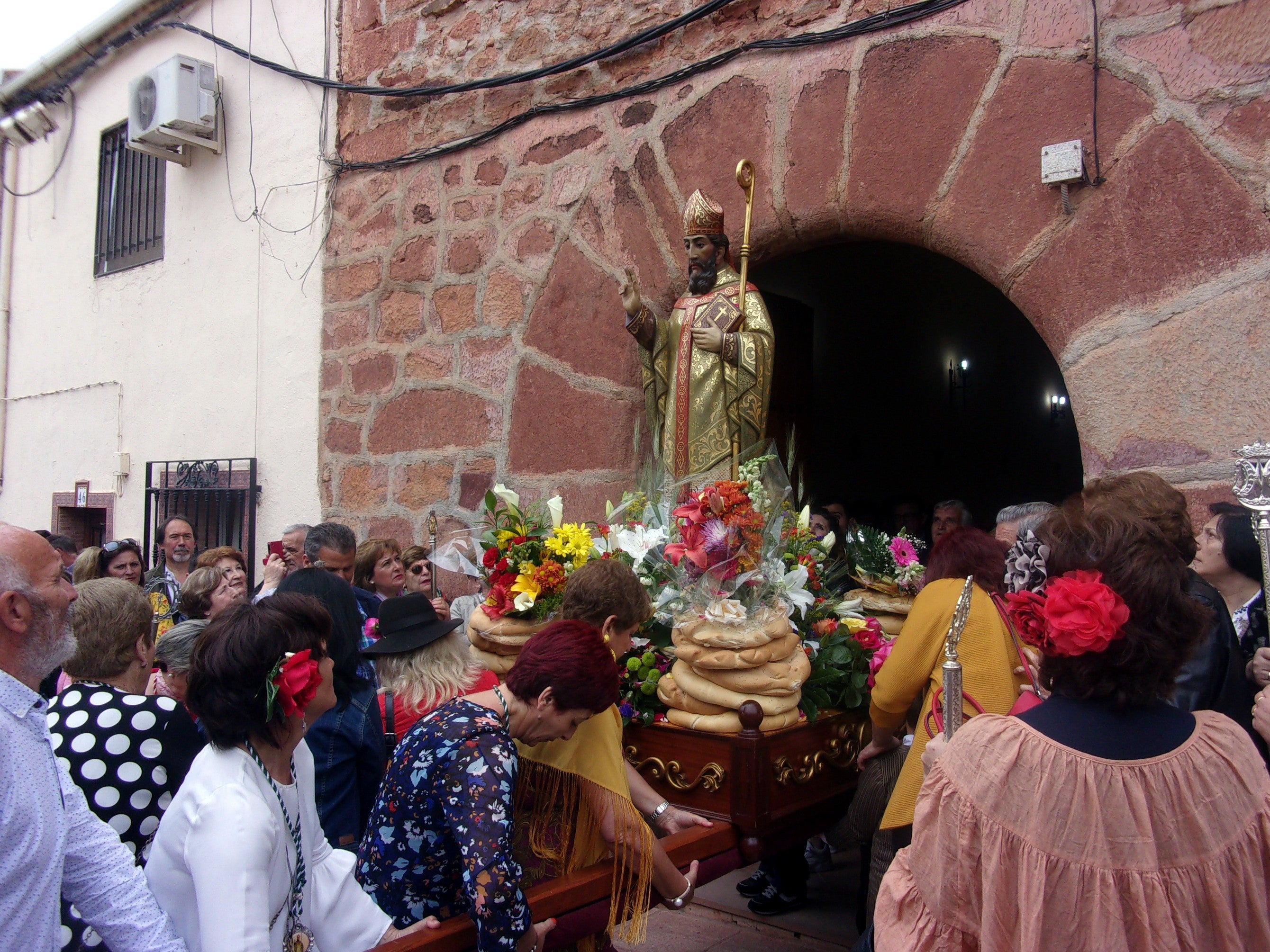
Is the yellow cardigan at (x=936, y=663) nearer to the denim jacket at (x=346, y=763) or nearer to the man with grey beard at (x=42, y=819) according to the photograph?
the denim jacket at (x=346, y=763)

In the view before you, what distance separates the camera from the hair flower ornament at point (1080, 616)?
146 cm

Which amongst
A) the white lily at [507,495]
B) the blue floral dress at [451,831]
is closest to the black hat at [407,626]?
the white lily at [507,495]

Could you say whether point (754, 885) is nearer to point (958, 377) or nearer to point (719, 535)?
point (719, 535)

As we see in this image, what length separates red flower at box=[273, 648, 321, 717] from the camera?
1.79 meters

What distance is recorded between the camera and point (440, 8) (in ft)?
18.4

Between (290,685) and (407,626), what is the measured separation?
1212mm

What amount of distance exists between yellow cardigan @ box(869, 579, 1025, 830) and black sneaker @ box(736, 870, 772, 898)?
136 centimetres

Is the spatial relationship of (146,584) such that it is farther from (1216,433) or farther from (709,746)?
(1216,433)

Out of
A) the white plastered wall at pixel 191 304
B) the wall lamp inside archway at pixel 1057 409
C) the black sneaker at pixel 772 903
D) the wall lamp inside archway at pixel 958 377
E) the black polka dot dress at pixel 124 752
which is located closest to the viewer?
the black polka dot dress at pixel 124 752

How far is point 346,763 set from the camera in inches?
117

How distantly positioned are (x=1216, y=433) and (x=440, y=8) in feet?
15.0

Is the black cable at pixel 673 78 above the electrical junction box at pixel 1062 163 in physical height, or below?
above

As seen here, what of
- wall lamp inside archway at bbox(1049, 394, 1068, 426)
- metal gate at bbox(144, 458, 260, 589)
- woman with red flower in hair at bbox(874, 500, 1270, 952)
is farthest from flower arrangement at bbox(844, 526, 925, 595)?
wall lamp inside archway at bbox(1049, 394, 1068, 426)

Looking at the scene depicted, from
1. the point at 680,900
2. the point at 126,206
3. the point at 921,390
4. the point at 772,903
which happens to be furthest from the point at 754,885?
the point at 126,206
